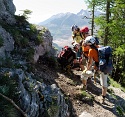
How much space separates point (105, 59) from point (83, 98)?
5.80ft

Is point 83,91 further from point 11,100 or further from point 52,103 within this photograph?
point 11,100

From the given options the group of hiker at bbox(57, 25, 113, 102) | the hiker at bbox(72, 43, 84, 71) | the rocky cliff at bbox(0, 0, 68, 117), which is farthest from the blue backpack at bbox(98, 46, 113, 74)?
the hiker at bbox(72, 43, 84, 71)

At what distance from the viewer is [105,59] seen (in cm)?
988

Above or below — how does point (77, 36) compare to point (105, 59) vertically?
above

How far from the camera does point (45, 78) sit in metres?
10.5

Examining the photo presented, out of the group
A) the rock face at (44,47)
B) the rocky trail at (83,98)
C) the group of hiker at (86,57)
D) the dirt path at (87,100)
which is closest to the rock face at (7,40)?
the rock face at (44,47)

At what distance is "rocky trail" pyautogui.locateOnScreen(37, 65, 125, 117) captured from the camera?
9539mm

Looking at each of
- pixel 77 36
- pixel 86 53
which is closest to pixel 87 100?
pixel 86 53

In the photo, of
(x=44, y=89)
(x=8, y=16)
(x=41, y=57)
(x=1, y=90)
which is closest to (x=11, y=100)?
(x=1, y=90)

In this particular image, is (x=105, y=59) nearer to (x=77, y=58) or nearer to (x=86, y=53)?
(x=86, y=53)

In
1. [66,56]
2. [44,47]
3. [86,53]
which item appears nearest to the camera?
[86,53]

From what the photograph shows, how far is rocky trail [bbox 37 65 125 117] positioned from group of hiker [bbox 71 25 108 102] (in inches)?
17.2

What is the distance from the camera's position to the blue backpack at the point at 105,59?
9.80 meters

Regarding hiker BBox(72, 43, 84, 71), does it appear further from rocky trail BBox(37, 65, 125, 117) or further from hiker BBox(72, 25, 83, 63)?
rocky trail BBox(37, 65, 125, 117)
